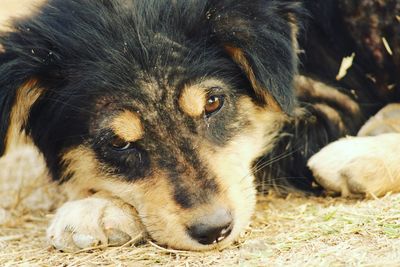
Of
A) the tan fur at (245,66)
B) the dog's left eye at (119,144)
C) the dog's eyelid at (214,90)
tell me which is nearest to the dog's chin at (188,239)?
the dog's left eye at (119,144)

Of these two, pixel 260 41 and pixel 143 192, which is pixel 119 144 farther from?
pixel 260 41

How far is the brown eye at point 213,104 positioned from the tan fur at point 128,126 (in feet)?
1.18

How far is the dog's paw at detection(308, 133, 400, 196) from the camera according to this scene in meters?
3.89

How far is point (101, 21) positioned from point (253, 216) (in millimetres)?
1332

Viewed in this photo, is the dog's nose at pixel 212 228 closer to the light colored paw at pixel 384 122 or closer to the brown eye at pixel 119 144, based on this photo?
the brown eye at pixel 119 144

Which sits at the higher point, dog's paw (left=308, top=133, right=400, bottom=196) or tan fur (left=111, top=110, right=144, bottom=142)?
tan fur (left=111, top=110, right=144, bottom=142)

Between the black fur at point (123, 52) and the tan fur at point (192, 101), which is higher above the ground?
the black fur at point (123, 52)

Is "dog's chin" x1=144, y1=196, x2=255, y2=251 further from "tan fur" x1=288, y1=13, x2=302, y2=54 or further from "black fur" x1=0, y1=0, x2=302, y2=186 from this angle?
"tan fur" x1=288, y1=13, x2=302, y2=54

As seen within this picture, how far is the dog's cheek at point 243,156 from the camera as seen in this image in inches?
131

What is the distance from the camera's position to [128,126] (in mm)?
3408

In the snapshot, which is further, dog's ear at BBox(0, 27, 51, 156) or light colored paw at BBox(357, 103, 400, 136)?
light colored paw at BBox(357, 103, 400, 136)

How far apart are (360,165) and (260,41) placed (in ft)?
3.04

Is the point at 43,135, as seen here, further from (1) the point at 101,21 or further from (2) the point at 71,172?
(1) the point at 101,21

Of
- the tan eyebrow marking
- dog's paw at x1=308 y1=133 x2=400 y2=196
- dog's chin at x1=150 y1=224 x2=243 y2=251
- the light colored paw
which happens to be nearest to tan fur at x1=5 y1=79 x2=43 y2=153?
the tan eyebrow marking
